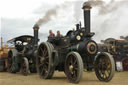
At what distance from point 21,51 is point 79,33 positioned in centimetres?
617

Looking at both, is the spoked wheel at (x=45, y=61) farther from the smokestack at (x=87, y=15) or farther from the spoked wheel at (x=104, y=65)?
the spoked wheel at (x=104, y=65)

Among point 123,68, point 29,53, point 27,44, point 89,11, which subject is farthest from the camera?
point 123,68

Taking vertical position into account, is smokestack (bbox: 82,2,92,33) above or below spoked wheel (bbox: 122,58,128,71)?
above

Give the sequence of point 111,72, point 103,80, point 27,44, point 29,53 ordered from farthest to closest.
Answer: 1. point 27,44
2. point 29,53
3. point 103,80
4. point 111,72

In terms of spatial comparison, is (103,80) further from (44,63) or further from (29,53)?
(29,53)

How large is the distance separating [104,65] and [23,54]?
6.60 meters

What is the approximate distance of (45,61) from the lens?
29.1 feet

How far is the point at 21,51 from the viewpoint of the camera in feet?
42.7

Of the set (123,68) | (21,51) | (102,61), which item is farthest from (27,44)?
(123,68)

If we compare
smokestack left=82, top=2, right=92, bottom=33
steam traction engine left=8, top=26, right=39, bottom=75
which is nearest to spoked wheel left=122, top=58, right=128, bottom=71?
steam traction engine left=8, top=26, right=39, bottom=75

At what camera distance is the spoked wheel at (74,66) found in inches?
265

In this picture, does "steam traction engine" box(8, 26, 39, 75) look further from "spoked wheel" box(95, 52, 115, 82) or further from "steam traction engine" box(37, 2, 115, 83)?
"spoked wheel" box(95, 52, 115, 82)

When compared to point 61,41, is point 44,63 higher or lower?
lower

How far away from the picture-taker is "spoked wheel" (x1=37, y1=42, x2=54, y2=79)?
829 centimetres
